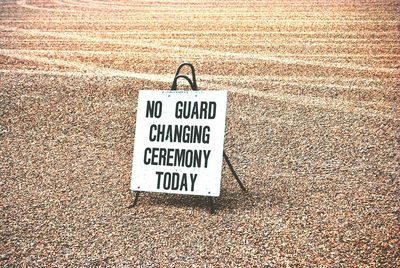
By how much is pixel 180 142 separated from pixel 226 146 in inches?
52.6

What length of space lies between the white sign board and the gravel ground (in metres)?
0.25

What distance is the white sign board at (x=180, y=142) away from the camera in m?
3.59

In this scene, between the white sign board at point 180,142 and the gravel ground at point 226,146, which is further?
the white sign board at point 180,142

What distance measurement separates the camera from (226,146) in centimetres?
493

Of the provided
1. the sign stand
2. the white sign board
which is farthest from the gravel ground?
the white sign board

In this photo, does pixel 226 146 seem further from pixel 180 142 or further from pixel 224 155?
pixel 180 142

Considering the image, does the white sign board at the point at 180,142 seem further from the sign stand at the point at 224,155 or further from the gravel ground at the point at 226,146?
the gravel ground at the point at 226,146

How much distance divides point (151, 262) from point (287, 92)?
385 cm

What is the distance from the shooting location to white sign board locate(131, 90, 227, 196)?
3.59m

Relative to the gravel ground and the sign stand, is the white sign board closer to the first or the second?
the sign stand

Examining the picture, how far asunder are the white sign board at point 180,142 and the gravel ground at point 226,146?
25 centimetres

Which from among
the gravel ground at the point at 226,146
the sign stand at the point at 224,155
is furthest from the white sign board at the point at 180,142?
the gravel ground at the point at 226,146

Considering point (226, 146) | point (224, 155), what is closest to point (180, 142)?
point (224, 155)

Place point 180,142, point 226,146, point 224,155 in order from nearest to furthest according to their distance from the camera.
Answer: point 180,142 → point 224,155 → point 226,146
